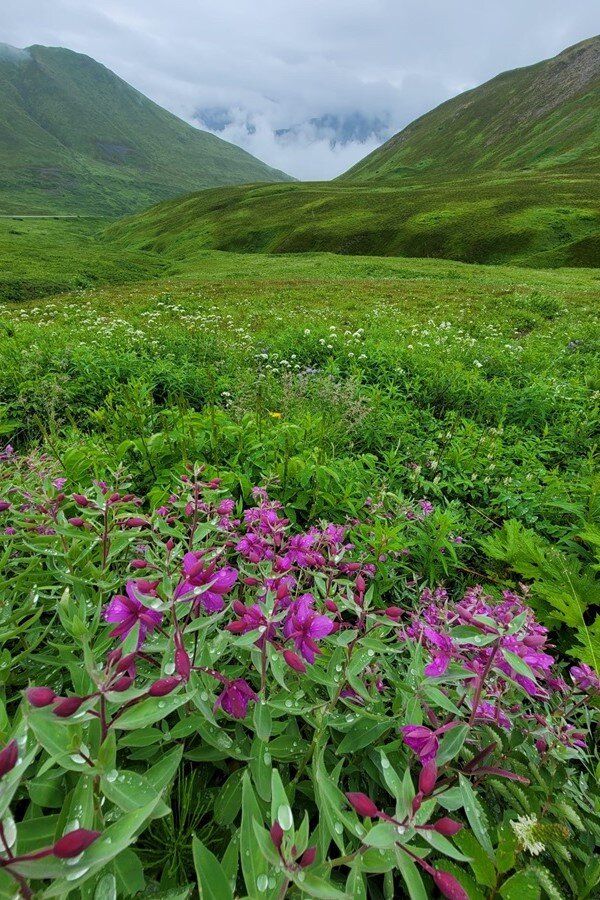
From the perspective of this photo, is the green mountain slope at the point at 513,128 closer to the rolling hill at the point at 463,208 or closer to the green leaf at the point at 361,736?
the rolling hill at the point at 463,208

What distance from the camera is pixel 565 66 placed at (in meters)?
147

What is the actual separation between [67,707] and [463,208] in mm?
68352

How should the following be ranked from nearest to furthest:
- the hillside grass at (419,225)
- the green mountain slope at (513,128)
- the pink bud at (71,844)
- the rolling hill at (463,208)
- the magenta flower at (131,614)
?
the pink bud at (71,844) → the magenta flower at (131,614) → the hillside grass at (419,225) → the rolling hill at (463,208) → the green mountain slope at (513,128)

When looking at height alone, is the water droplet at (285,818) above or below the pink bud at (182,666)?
below

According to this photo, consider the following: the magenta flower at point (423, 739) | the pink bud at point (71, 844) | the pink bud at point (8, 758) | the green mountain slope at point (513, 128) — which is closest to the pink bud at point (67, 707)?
the pink bud at point (8, 758)

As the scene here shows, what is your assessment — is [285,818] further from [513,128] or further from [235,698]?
[513,128]

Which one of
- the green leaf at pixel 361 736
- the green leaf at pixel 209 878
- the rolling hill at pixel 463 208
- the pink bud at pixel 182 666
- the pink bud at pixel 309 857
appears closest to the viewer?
the pink bud at pixel 309 857

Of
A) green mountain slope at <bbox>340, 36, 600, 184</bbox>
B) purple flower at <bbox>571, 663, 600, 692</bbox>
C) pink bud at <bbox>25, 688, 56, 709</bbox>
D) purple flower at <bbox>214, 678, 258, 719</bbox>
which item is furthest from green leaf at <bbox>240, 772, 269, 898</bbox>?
green mountain slope at <bbox>340, 36, 600, 184</bbox>

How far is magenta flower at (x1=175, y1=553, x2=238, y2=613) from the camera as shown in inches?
57.9

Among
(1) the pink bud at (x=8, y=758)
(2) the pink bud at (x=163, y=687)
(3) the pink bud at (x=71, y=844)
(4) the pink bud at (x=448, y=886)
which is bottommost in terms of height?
(4) the pink bud at (x=448, y=886)

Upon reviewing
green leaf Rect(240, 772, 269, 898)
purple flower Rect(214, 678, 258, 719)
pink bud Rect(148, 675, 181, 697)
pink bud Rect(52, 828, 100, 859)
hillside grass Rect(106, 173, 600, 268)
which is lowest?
purple flower Rect(214, 678, 258, 719)

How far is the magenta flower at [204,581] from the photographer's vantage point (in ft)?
4.83

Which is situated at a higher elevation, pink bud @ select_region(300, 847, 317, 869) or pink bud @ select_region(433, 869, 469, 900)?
pink bud @ select_region(300, 847, 317, 869)

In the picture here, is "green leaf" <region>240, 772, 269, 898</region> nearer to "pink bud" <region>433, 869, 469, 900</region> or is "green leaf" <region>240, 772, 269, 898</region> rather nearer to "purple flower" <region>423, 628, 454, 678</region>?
"pink bud" <region>433, 869, 469, 900</region>
